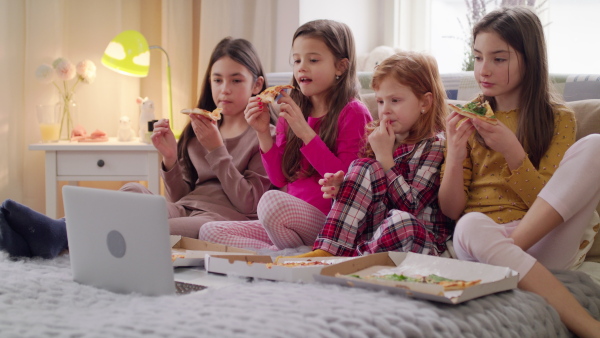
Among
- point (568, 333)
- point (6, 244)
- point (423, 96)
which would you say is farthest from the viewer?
point (423, 96)

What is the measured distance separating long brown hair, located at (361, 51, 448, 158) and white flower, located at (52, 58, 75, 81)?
1486 millimetres

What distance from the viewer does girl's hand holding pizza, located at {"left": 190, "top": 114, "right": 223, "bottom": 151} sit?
2.08 m

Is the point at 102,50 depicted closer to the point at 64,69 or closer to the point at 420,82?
the point at 64,69

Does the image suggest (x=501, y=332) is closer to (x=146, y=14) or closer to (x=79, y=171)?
(x=79, y=171)

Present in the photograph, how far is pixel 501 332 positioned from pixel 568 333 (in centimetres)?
23

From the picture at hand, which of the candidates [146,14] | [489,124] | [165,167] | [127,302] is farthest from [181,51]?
[127,302]

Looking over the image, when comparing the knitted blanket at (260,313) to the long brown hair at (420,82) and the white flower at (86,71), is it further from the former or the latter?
the white flower at (86,71)

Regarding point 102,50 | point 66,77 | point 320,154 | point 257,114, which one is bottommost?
point 320,154

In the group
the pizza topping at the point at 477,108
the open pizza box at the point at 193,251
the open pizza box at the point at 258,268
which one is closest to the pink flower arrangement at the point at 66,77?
the open pizza box at the point at 193,251

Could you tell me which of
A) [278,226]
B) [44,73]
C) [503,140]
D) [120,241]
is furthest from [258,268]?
[44,73]

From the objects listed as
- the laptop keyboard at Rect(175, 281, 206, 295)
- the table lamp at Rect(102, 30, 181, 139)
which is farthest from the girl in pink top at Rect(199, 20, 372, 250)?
the table lamp at Rect(102, 30, 181, 139)

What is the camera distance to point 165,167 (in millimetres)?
2188

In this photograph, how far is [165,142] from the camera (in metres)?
2.16

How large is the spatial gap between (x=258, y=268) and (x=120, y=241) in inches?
10.0
